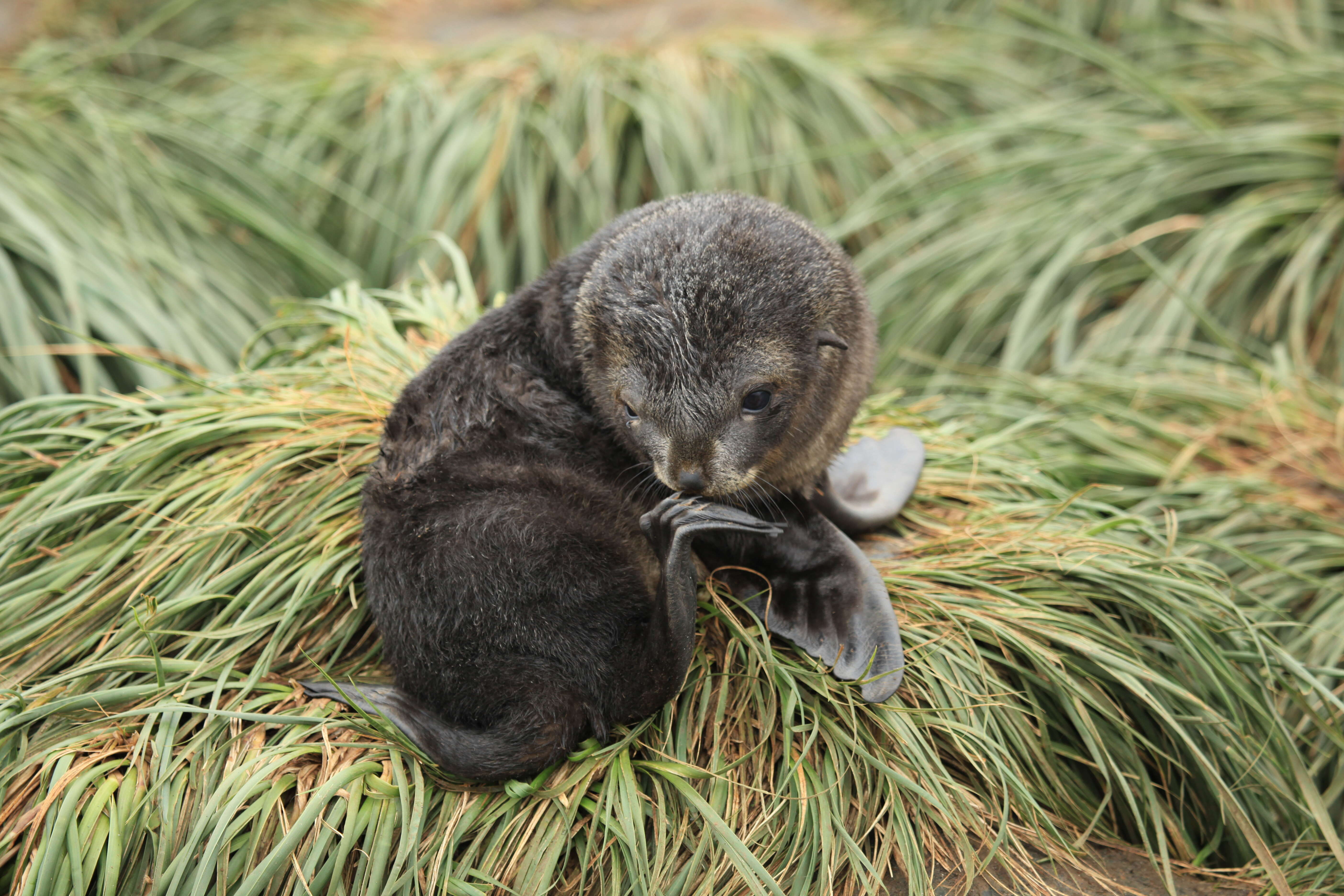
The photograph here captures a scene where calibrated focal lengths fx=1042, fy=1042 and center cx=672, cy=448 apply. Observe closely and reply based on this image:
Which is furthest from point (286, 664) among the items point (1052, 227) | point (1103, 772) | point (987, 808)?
point (1052, 227)

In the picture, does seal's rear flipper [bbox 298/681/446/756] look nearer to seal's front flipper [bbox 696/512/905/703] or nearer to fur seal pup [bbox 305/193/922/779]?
fur seal pup [bbox 305/193/922/779]

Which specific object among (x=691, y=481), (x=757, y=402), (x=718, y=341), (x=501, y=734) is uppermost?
(x=718, y=341)

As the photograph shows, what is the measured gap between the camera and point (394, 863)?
233 cm

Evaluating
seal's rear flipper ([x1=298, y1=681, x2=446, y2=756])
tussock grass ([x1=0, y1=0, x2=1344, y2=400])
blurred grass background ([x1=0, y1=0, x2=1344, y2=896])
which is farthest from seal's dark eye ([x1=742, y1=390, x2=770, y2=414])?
tussock grass ([x1=0, y1=0, x2=1344, y2=400])

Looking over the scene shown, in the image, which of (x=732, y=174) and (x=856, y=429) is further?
(x=732, y=174)

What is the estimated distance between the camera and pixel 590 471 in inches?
111

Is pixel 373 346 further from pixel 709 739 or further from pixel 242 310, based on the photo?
pixel 709 739

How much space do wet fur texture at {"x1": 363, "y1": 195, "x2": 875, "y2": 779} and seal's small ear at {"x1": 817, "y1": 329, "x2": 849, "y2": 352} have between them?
0.03 feet

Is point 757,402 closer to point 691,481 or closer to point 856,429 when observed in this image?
point 691,481

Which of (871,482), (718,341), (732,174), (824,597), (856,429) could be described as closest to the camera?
(718,341)

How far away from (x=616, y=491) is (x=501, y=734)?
2.34 feet

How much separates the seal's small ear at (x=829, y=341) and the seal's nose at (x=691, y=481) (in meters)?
0.47

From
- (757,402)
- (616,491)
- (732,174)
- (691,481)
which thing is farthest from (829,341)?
(732,174)

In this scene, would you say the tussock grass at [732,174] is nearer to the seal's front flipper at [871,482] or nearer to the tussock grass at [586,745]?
the tussock grass at [586,745]
